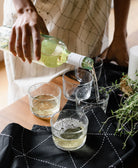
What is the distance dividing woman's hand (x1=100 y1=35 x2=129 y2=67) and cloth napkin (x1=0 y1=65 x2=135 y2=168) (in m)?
0.45

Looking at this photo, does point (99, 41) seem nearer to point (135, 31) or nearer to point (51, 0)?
point (51, 0)

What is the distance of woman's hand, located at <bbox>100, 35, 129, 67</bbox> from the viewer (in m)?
1.11

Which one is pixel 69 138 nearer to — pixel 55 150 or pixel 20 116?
pixel 55 150

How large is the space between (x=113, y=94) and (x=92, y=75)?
102 mm

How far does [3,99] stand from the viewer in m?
1.94

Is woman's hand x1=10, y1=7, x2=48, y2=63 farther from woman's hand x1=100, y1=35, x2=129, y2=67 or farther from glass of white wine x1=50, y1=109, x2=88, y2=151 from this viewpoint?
woman's hand x1=100, y1=35, x2=129, y2=67

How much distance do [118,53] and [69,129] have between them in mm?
563

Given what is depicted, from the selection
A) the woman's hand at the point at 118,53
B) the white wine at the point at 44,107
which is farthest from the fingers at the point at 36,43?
the woman's hand at the point at 118,53

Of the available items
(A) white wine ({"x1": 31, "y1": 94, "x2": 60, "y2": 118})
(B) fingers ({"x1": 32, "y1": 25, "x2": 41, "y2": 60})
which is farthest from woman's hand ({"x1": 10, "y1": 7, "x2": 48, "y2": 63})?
(A) white wine ({"x1": 31, "y1": 94, "x2": 60, "y2": 118})

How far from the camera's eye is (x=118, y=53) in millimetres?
1131

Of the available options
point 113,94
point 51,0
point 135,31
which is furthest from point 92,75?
A: point 135,31

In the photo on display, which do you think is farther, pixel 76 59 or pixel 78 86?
pixel 78 86

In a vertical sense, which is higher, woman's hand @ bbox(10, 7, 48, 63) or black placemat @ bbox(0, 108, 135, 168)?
woman's hand @ bbox(10, 7, 48, 63)

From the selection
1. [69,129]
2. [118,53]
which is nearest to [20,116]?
[69,129]
